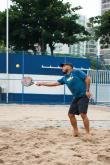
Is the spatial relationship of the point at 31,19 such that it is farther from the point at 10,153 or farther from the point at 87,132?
the point at 10,153

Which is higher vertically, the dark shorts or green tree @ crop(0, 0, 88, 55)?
green tree @ crop(0, 0, 88, 55)

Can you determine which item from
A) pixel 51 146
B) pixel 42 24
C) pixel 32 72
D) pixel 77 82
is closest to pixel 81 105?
pixel 77 82

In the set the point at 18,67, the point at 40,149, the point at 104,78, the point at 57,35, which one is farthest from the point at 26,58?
the point at 40,149

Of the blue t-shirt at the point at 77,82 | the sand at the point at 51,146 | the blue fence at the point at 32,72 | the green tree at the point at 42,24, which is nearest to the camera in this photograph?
the sand at the point at 51,146

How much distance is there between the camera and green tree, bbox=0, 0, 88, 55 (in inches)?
1487

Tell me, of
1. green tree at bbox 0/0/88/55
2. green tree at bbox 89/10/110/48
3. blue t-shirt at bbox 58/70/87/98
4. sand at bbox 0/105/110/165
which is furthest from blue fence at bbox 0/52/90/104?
blue t-shirt at bbox 58/70/87/98

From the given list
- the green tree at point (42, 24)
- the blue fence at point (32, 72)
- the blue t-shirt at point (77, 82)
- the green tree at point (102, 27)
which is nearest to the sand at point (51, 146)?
the blue t-shirt at point (77, 82)

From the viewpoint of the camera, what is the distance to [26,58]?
2958 cm

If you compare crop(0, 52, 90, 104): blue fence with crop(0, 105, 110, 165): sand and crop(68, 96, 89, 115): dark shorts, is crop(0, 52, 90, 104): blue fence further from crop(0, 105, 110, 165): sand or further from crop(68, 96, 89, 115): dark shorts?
crop(68, 96, 89, 115): dark shorts

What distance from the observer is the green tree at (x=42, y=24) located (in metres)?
37.8

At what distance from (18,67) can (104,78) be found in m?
4.75

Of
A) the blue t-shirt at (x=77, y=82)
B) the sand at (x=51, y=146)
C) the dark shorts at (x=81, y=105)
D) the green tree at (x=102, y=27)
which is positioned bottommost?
the sand at (x=51, y=146)

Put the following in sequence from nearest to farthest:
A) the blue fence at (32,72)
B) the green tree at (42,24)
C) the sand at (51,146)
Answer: the sand at (51,146) → the blue fence at (32,72) → the green tree at (42,24)

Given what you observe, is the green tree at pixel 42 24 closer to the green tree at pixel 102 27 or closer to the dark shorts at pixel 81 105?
the green tree at pixel 102 27
